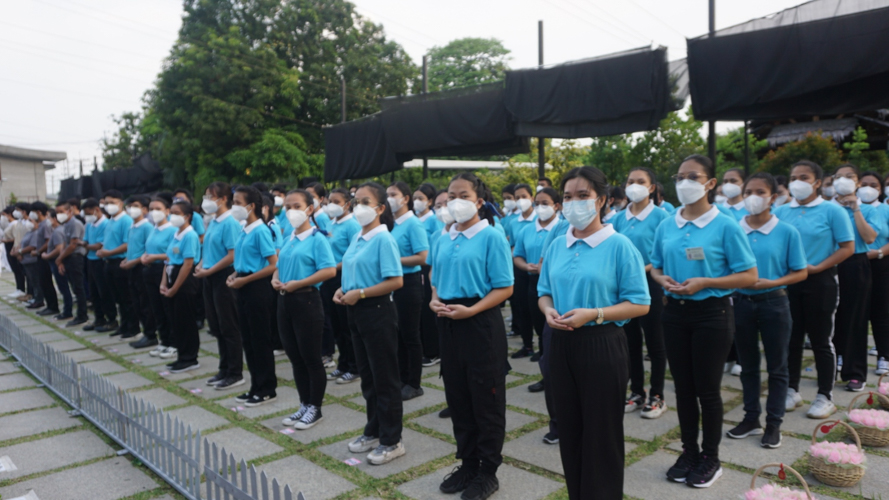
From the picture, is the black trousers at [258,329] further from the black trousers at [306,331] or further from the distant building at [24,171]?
the distant building at [24,171]

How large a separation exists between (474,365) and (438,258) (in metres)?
0.67

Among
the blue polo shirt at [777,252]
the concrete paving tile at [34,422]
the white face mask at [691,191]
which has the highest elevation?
the white face mask at [691,191]

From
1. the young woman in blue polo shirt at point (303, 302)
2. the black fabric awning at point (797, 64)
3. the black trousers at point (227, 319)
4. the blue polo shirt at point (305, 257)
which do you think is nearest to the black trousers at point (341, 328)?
the black trousers at point (227, 319)

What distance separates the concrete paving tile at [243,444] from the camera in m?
4.17

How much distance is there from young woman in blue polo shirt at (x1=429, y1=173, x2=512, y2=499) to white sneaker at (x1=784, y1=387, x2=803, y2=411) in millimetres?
2484

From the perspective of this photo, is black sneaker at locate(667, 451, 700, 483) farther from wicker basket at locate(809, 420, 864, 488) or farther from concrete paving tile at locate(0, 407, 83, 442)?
concrete paving tile at locate(0, 407, 83, 442)

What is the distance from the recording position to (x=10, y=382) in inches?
249

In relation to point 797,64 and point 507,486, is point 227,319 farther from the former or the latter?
point 797,64

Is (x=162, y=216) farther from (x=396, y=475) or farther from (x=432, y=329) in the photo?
(x=396, y=475)

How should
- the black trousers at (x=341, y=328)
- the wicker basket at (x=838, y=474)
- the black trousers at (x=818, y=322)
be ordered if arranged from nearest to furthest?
the wicker basket at (x=838, y=474)
the black trousers at (x=818, y=322)
the black trousers at (x=341, y=328)

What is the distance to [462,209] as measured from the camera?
3.54 metres

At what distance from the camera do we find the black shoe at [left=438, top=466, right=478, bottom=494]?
3.45 metres

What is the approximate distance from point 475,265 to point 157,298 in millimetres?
5164

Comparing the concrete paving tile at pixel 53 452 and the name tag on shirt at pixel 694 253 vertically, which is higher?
the name tag on shirt at pixel 694 253
